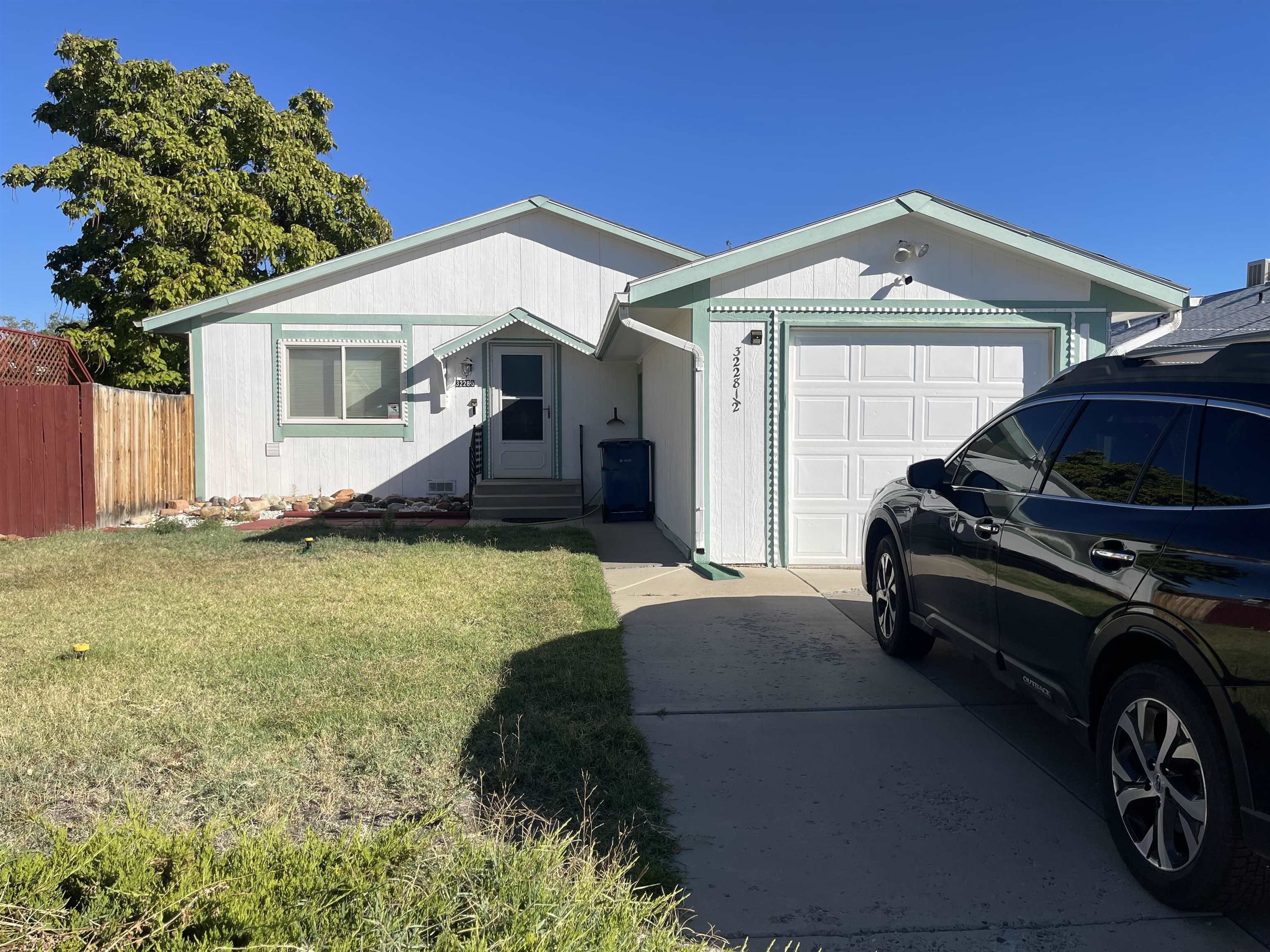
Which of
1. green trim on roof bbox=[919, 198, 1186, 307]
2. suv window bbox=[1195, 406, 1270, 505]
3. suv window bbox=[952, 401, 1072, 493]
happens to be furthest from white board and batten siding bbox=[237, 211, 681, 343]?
suv window bbox=[1195, 406, 1270, 505]

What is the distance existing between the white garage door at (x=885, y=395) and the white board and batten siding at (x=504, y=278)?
6.14 meters

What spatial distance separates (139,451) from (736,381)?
906cm

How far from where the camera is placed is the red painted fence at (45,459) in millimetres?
11219

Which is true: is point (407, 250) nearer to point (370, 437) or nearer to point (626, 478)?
point (370, 437)

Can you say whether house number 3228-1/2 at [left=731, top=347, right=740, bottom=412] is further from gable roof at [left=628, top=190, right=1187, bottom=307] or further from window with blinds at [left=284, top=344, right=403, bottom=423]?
window with blinds at [left=284, top=344, right=403, bottom=423]

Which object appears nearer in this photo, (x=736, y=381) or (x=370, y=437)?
(x=736, y=381)

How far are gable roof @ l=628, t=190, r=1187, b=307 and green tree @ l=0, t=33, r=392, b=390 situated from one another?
1408cm

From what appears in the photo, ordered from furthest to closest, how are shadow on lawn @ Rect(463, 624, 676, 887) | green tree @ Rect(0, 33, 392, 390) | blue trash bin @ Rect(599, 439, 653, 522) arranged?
green tree @ Rect(0, 33, 392, 390), blue trash bin @ Rect(599, 439, 653, 522), shadow on lawn @ Rect(463, 624, 676, 887)

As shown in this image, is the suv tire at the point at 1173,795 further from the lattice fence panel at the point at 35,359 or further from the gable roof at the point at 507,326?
the lattice fence panel at the point at 35,359

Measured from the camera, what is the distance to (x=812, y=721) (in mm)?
4824

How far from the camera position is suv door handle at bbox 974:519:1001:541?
4211 mm

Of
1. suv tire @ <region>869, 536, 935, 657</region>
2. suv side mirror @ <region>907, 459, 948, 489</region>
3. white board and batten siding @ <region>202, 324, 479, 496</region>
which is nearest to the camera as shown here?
suv side mirror @ <region>907, 459, 948, 489</region>

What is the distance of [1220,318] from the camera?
1786 centimetres

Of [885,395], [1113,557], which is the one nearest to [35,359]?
[885,395]
